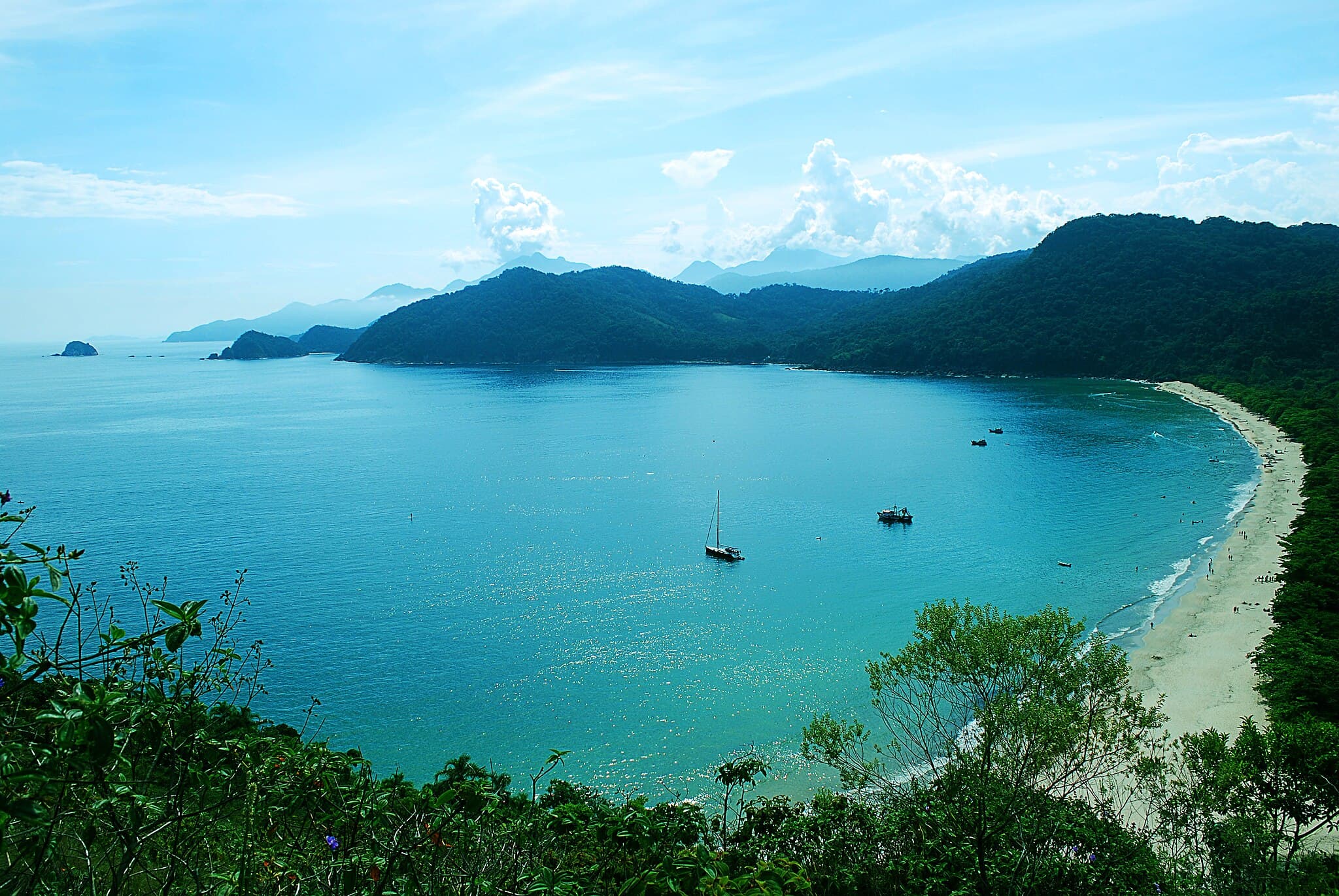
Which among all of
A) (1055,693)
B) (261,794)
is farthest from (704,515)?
(261,794)

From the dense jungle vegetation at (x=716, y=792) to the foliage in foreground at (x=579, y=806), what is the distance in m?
0.05

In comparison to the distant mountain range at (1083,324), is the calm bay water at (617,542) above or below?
below

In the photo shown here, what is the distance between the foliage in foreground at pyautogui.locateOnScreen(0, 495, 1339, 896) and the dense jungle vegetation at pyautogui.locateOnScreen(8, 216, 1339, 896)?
49 mm

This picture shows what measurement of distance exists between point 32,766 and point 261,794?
2.59 m

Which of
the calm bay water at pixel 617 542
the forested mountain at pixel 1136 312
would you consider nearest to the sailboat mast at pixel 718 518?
the calm bay water at pixel 617 542

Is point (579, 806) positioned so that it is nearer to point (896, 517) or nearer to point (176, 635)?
point (176, 635)

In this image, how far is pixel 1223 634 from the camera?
32219mm

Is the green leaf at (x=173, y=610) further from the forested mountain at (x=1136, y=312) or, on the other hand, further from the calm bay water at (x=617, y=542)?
the forested mountain at (x=1136, y=312)

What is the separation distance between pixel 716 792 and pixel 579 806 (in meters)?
8.84

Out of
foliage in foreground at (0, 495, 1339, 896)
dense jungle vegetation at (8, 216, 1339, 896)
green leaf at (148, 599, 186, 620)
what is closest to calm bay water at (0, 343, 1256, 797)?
dense jungle vegetation at (8, 216, 1339, 896)

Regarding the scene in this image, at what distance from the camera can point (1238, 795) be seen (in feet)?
48.3

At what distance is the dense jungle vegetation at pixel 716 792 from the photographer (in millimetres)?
4031

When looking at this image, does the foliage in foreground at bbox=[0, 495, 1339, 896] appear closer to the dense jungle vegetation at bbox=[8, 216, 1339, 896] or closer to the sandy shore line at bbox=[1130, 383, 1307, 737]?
the dense jungle vegetation at bbox=[8, 216, 1339, 896]

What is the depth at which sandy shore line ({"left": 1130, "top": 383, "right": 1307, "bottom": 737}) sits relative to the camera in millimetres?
26188
